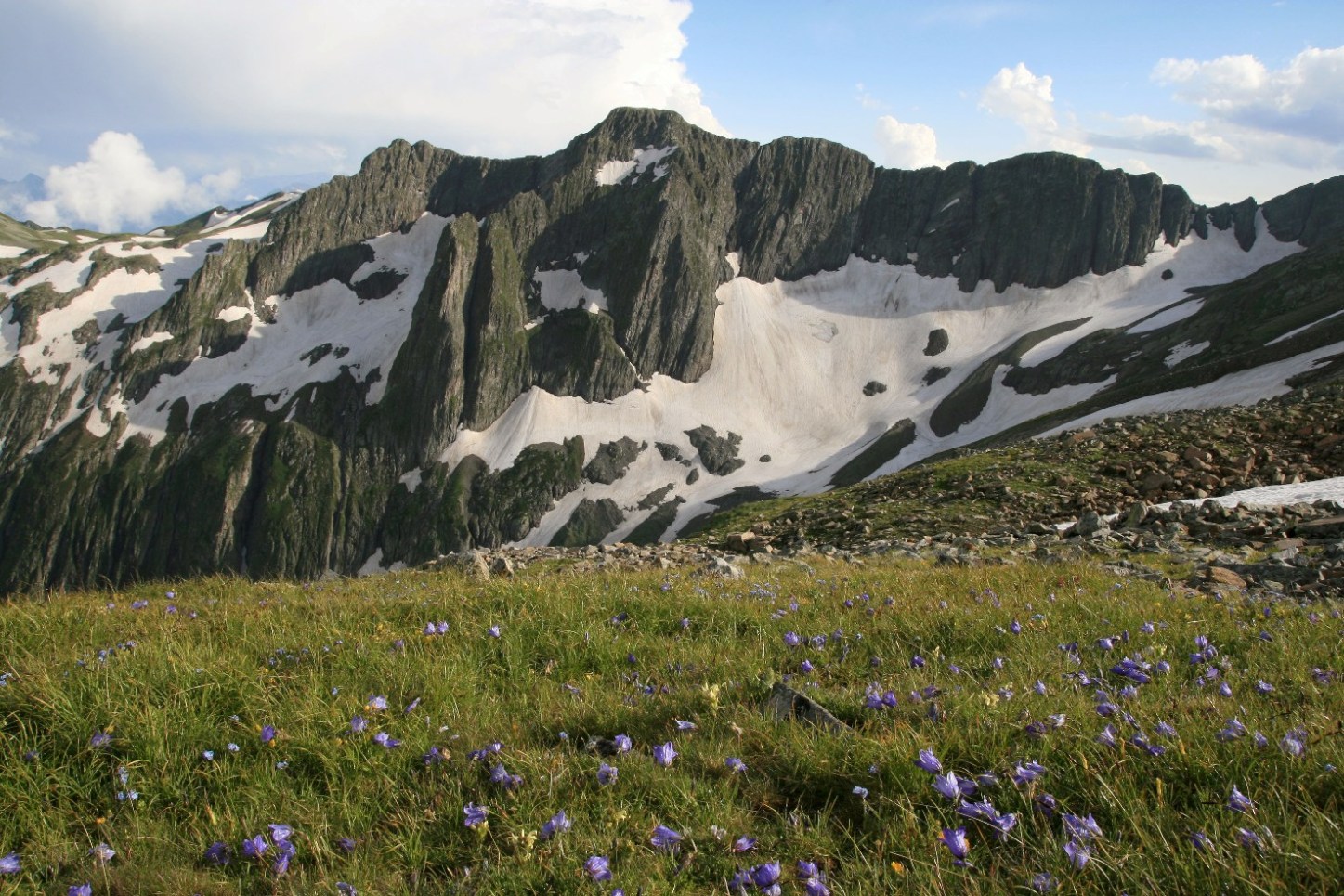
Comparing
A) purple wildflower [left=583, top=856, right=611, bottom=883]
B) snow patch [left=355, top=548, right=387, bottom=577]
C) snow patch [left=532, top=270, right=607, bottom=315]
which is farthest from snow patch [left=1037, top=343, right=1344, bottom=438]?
snow patch [left=355, top=548, right=387, bottom=577]

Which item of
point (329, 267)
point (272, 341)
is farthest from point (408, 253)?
point (272, 341)

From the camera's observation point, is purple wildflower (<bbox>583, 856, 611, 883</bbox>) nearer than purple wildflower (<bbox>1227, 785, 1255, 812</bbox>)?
Yes

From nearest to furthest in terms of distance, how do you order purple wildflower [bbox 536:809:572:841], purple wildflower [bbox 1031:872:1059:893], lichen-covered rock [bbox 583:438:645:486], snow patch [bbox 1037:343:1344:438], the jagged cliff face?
purple wildflower [bbox 1031:872:1059:893] < purple wildflower [bbox 536:809:572:841] < snow patch [bbox 1037:343:1344:438] < lichen-covered rock [bbox 583:438:645:486] < the jagged cliff face

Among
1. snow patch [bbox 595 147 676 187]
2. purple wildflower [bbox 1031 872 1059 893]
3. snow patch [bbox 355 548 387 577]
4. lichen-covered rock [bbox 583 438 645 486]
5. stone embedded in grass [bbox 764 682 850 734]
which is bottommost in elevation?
snow patch [bbox 355 548 387 577]

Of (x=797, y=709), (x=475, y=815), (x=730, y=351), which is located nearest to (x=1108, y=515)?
(x=797, y=709)

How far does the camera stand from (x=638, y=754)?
13.8 ft

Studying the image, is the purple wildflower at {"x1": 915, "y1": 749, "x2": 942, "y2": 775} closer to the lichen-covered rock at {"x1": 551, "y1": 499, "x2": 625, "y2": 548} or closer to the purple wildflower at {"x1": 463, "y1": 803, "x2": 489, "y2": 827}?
the purple wildflower at {"x1": 463, "y1": 803, "x2": 489, "y2": 827}

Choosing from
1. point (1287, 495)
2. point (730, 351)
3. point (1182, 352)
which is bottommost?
point (1287, 495)

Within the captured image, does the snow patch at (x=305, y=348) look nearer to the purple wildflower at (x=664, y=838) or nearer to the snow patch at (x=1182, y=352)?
the snow patch at (x=1182, y=352)

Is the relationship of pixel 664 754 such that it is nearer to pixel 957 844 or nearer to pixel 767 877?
pixel 767 877

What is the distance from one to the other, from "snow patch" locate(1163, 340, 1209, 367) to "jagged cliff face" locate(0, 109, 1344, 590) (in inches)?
949

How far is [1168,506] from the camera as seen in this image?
18.0 metres

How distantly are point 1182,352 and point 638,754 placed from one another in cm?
10916

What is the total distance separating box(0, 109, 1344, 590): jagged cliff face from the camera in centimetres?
13962
